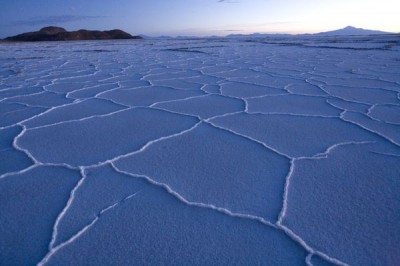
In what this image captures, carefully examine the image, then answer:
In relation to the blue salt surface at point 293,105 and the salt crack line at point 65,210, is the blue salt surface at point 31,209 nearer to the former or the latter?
the salt crack line at point 65,210

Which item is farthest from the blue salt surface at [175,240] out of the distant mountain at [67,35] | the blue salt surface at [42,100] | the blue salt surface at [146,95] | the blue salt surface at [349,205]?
the distant mountain at [67,35]

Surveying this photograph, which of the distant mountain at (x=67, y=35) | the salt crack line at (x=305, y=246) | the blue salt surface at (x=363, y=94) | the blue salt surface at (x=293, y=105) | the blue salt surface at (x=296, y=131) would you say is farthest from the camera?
the distant mountain at (x=67, y=35)

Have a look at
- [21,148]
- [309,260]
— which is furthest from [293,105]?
[21,148]

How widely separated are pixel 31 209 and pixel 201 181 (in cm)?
59

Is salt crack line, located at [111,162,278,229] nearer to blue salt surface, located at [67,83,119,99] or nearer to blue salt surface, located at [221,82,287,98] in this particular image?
blue salt surface, located at [221,82,287,98]

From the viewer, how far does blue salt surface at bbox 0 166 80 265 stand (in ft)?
2.89

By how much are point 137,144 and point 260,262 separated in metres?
0.93

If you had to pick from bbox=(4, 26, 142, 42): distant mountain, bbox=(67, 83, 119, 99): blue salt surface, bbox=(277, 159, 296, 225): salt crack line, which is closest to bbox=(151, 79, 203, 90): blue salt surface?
bbox=(67, 83, 119, 99): blue salt surface

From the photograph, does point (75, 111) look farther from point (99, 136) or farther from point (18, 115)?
point (99, 136)

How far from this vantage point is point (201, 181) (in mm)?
1238

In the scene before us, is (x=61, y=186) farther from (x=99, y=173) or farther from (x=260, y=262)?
(x=260, y=262)

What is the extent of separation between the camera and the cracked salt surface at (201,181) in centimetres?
89

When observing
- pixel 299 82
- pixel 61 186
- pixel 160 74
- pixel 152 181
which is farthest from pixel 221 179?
pixel 160 74

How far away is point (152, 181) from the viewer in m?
1.23
